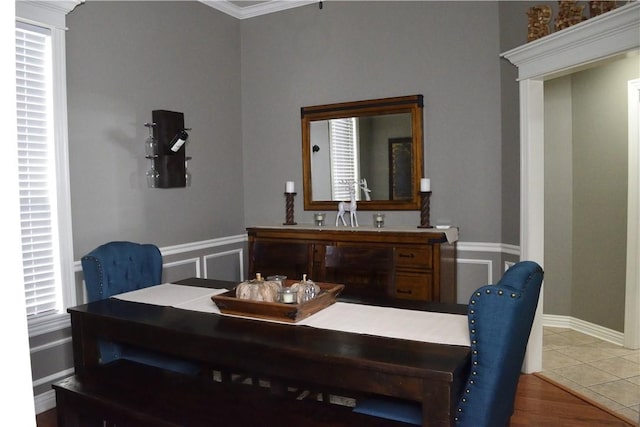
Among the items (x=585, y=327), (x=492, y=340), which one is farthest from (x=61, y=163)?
(x=585, y=327)

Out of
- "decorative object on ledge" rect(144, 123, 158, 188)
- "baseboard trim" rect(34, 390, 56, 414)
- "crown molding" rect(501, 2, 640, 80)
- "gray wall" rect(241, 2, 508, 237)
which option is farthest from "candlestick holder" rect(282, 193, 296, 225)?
"baseboard trim" rect(34, 390, 56, 414)

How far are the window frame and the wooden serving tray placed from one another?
1476 millimetres

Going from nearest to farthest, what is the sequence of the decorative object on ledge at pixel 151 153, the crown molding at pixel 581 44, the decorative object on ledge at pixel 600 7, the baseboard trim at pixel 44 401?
the crown molding at pixel 581 44, the decorative object on ledge at pixel 600 7, the baseboard trim at pixel 44 401, the decorative object on ledge at pixel 151 153

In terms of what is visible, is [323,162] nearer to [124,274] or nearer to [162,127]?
[162,127]

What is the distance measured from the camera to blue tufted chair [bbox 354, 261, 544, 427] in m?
1.47

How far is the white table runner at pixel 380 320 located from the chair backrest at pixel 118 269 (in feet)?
0.78

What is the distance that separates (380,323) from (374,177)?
2268 mm

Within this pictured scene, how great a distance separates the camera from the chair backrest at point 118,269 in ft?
8.56

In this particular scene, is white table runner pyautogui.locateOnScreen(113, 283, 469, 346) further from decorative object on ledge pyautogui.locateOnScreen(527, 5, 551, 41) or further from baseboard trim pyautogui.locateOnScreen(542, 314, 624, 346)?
baseboard trim pyautogui.locateOnScreen(542, 314, 624, 346)

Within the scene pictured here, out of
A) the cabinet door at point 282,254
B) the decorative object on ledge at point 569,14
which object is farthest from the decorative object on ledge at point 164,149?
the decorative object on ledge at point 569,14

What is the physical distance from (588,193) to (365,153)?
6.53ft

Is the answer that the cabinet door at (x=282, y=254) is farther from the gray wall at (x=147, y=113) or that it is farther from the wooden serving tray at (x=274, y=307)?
the gray wall at (x=147, y=113)

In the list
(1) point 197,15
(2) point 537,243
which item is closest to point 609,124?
(2) point 537,243

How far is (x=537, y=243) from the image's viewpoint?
130 inches
